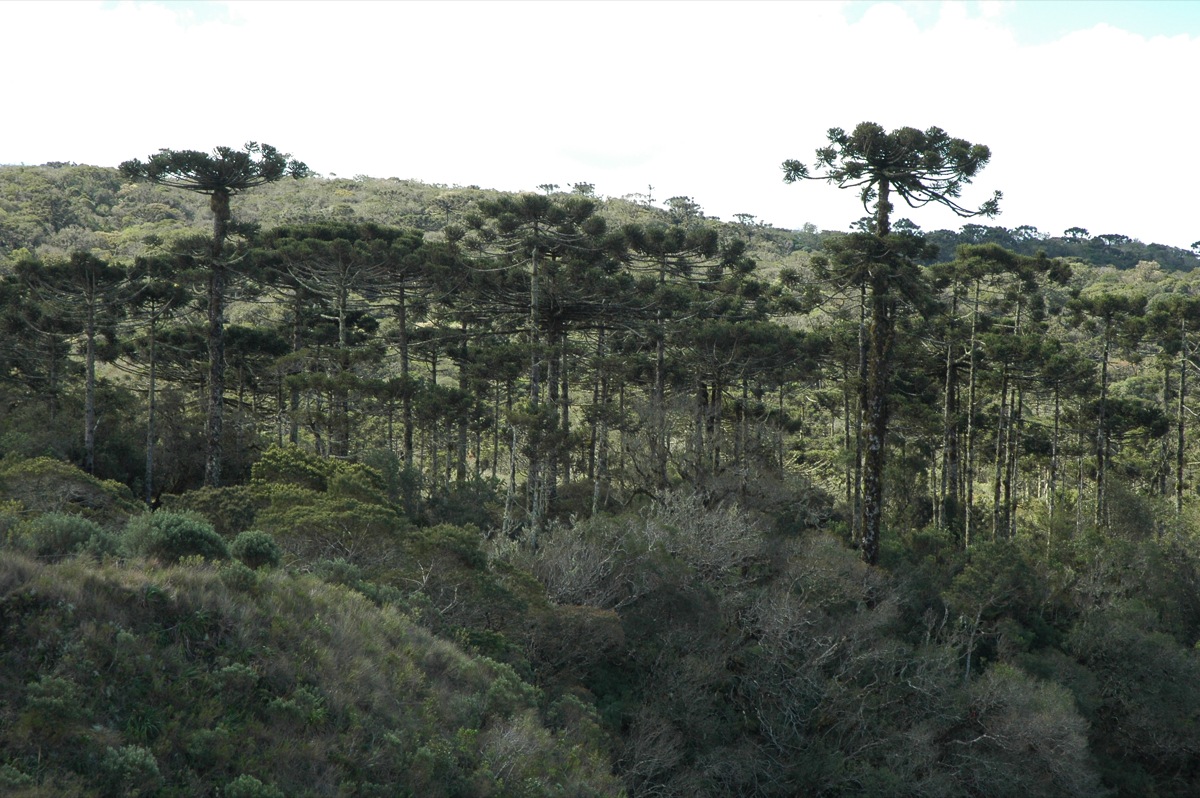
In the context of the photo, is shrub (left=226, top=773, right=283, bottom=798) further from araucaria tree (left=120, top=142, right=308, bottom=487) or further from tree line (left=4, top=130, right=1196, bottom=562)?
araucaria tree (left=120, top=142, right=308, bottom=487)

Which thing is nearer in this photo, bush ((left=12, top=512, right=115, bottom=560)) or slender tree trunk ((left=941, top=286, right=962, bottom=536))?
bush ((left=12, top=512, right=115, bottom=560))

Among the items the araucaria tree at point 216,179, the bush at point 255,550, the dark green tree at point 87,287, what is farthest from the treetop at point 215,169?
the bush at point 255,550

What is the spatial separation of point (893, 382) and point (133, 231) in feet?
234

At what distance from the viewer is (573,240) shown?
27.3 m

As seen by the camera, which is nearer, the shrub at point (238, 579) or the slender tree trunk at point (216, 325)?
the shrub at point (238, 579)

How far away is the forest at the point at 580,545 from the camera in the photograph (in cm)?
811

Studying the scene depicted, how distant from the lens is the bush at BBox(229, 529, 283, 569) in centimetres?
1108

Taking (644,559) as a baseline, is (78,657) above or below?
above

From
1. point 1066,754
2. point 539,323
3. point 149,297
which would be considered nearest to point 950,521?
point 1066,754

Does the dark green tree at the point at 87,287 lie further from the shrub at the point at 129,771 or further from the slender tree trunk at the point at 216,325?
the shrub at the point at 129,771

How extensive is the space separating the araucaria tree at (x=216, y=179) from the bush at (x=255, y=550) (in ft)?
33.9

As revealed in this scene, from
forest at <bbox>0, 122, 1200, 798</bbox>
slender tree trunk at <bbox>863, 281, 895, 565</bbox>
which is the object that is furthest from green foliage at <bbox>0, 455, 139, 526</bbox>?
slender tree trunk at <bbox>863, 281, 895, 565</bbox>

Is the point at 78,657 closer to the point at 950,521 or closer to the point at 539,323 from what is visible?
the point at 539,323

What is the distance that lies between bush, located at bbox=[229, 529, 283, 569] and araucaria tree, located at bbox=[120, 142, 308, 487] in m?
10.3
